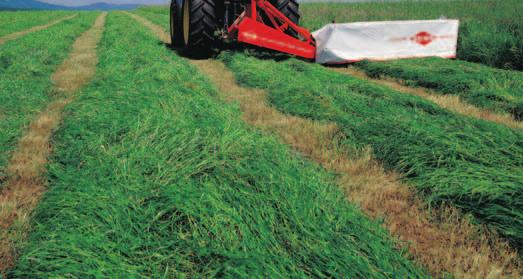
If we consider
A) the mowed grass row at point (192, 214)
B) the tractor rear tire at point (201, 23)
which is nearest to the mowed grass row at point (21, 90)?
the mowed grass row at point (192, 214)

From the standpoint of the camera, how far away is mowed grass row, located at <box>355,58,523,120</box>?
4134 mm

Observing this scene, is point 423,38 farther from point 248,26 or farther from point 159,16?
point 159,16

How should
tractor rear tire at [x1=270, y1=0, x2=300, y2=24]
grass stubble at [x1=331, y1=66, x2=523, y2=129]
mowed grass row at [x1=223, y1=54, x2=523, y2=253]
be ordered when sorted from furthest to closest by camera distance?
tractor rear tire at [x1=270, y1=0, x2=300, y2=24], grass stubble at [x1=331, y1=66, x2=523, y2=129], mowed grass row at [x1=223, y1=54, x2=523, y2=253]

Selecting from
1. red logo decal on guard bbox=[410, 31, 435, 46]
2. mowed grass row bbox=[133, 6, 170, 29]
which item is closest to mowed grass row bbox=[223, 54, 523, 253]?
red logo decal on guard bbox=[410, 31, 435, 46]

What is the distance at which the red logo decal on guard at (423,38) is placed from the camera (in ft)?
21.3

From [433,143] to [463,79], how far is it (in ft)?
9.58

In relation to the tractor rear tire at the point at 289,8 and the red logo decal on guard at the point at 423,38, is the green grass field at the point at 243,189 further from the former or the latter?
the tractor rear tire at the point at 289,8

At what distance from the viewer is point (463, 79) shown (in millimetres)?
4832

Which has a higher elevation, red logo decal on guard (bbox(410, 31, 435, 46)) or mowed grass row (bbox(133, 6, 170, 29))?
mowed grass row (bbox(133, 6, 170, 29))

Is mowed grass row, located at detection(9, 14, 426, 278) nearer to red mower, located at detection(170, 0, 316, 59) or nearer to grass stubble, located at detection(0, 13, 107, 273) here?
grass stubble, located at detection(0, 13, 107, 273)

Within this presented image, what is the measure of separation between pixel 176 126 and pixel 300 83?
2.41 meters

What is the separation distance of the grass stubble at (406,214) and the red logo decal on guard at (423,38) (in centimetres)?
430

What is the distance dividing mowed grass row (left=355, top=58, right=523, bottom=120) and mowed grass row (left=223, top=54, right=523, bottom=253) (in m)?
1.10

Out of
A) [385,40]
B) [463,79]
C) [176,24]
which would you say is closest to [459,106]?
[463,79]
